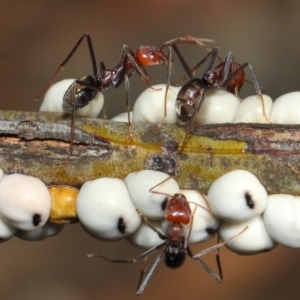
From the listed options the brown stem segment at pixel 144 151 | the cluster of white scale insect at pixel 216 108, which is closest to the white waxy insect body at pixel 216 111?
the cluster of white scale insect at pixel 216 108

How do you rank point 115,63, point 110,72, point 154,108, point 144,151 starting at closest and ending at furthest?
point 144,151 < point 154,108 < point 110,72 < point 115,63

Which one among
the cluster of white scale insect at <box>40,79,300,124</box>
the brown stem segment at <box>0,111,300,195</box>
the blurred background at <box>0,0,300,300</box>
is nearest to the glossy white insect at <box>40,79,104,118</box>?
the cluster of white scale insect at <box>40,79,300,124</box>

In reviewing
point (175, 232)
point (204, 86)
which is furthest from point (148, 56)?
point (175, 232)

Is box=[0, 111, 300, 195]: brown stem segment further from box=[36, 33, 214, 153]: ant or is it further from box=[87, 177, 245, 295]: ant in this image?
box=[36, 33, 214, 153]: ant

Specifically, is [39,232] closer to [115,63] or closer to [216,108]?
[216,108]

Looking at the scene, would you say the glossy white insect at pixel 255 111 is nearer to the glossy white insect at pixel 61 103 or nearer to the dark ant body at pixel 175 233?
the dark ant body at pixel 175 233

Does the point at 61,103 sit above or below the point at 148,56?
below
